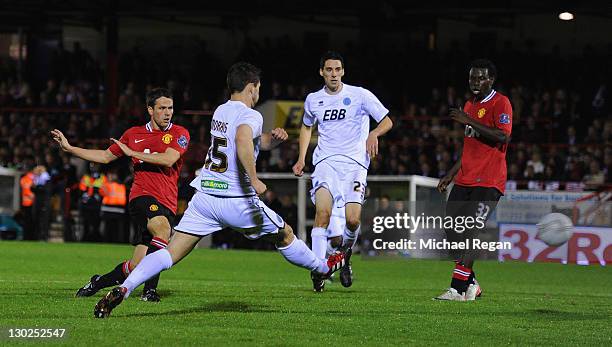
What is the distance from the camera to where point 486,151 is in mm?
11555

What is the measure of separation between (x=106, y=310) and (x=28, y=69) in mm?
33904

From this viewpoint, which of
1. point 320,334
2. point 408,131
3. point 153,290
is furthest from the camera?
point 408,131

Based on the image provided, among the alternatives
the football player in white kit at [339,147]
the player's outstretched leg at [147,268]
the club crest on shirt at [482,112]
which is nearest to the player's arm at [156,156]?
the player's outstretched leg at [147,268]

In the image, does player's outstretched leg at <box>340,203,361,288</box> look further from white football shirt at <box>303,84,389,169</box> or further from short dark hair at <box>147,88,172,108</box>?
short dark hair at <box>147,88,172,108</box>

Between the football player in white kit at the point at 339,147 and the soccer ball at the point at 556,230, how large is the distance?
8827mm

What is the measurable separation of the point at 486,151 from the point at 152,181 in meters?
3.34

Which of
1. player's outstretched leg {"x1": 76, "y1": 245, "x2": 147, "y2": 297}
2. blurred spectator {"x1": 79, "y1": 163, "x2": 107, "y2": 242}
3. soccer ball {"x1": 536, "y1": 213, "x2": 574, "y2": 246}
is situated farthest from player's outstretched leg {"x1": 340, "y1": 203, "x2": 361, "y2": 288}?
blurred spectator {"x1": 79, "y1": 163, "x2": 107, "y2": 242}

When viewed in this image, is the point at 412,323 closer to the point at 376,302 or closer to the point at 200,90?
the point at 376,302

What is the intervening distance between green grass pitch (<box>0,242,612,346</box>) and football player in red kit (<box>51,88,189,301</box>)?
24 centimetres

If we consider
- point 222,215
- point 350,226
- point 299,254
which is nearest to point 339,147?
point 350,226

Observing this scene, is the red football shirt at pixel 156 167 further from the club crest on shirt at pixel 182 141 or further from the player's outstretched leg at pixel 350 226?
the player's outstretched leg at pixel 350 226

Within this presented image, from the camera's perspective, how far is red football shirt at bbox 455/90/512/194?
11.5m

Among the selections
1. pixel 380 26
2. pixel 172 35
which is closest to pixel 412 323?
pixel 380 26

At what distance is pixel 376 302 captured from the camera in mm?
10953
